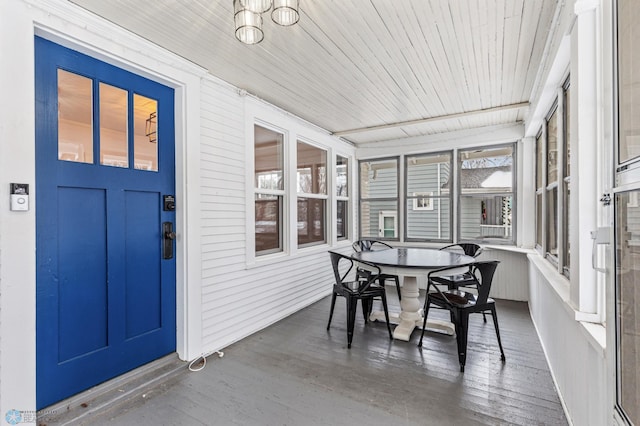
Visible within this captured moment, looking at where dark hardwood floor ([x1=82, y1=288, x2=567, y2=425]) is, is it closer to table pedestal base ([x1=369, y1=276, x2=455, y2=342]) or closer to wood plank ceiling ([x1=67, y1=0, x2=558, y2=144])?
table pedestal base ([x1=369, y1=276, x2=455, y2=342])

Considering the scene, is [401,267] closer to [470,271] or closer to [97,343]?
[470,271]

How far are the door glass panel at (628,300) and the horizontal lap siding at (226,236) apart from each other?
2.79 metres

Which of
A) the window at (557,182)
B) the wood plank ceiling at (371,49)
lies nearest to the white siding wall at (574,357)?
the window at (557,182)

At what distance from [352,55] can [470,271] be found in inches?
114

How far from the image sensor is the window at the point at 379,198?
19.2 feet

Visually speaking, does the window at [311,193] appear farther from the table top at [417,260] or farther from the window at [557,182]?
the window at [557,182]

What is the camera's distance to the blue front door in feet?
6.23

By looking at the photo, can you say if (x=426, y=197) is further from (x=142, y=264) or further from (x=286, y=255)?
(x=142, y=264)

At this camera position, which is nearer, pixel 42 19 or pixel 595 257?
pixel 595 257

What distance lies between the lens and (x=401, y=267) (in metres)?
2.89

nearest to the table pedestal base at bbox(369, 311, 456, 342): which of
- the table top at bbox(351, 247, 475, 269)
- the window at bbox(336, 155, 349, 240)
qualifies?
the table top at bbox(351, 247, 475, 269)

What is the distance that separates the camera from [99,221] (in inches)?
85.6

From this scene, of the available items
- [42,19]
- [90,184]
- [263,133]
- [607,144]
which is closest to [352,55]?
[263,133]

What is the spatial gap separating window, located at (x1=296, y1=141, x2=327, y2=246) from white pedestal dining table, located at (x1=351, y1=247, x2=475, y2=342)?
126 cm
